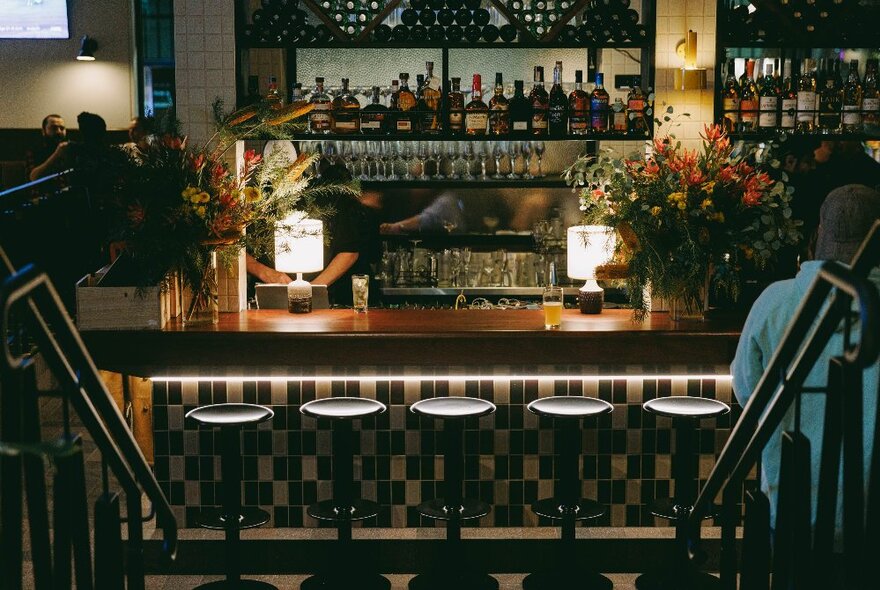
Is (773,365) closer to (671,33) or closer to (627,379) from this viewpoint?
(627,379)

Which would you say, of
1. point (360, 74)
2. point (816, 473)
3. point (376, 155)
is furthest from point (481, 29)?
point (816, 473)

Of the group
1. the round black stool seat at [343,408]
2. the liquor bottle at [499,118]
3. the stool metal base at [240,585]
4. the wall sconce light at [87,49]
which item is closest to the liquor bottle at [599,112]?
the liquor bottle at [499,118]

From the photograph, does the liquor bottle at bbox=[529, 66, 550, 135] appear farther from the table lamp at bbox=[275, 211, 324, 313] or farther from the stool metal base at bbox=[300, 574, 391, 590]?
the stool metal base at bbox=[300, 574, 391, 590]

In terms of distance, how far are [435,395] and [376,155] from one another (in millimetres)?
2525

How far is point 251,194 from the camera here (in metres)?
4.52

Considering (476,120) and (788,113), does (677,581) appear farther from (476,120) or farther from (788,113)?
(788,113)

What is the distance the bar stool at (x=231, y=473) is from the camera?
3.94 meters

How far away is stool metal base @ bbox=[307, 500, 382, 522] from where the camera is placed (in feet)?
13.6

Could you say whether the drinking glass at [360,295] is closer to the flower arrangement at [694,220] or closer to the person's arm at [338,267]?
the flower arrangement at [694,220]

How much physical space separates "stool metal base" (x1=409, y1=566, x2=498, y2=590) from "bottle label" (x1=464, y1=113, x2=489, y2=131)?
→ 7.46 ft

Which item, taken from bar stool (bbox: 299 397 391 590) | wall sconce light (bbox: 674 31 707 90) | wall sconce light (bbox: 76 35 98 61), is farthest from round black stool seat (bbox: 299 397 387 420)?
wall sconce light (bbox: 76 35 98 61)

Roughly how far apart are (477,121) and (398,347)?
1618 millimetres

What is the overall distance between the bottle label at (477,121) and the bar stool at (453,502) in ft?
5.82

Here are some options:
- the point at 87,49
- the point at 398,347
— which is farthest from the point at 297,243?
the point at 87,49
